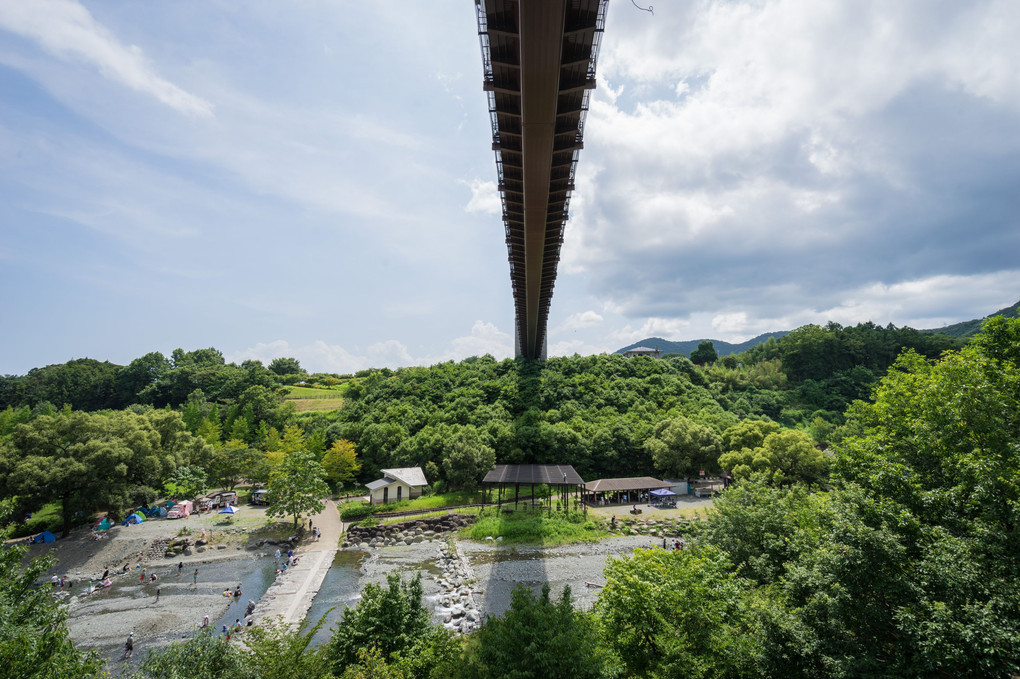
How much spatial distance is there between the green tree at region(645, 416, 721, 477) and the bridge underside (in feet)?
78.0

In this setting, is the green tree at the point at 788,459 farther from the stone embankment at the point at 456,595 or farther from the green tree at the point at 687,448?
the stone embankment at the point at 456,595

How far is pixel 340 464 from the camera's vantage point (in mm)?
38594

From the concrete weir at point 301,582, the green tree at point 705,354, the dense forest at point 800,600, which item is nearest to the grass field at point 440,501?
the concrete weir at point 301,582

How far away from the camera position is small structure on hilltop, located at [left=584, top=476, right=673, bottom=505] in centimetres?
3347

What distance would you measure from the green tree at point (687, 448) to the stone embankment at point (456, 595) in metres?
22.1

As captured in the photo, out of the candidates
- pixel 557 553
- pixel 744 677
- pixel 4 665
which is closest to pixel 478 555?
pixel 557 553

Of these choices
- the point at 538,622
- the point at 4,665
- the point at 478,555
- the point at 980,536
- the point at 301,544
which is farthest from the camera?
the point at 301,544

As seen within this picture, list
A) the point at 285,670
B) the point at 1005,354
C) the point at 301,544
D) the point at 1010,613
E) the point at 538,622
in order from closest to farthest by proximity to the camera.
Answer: the point at 1010,613 < the point at 538,622 < the point at 285,670 < the point at 1005,354 < the point at 301,544

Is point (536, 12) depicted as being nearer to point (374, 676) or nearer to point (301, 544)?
point (374, 676)

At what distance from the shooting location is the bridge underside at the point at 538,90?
1218 cm

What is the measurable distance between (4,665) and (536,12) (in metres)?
17.7

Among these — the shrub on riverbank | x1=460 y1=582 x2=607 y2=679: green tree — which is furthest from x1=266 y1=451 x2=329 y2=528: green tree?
x1=460 y1=582 x2=607 y2=679: green tree

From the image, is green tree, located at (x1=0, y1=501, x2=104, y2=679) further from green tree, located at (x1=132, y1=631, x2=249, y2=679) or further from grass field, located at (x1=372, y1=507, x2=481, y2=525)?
grass field, located at (x1=372, y1=507, x2=481, y2=525)

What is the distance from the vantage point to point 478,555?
24.7 m
